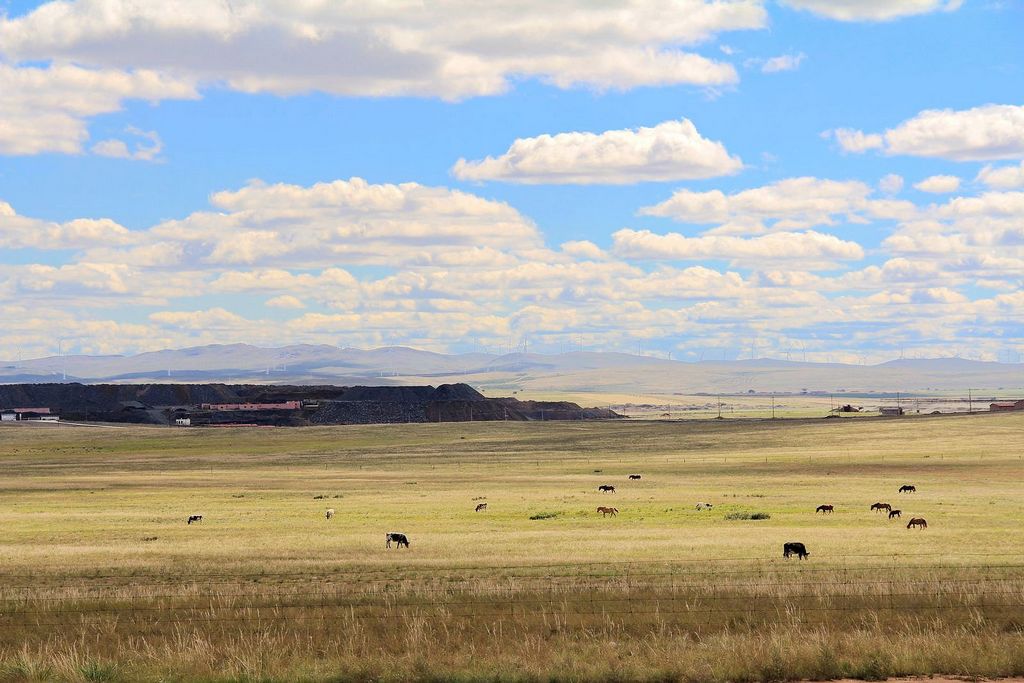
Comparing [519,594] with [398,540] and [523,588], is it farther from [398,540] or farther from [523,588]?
[398,540]

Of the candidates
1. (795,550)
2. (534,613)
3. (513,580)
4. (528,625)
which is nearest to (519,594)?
(534,613)

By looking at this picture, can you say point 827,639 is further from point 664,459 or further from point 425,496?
point 664,459

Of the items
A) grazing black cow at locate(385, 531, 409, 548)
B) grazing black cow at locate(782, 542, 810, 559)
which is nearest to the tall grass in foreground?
grazing black cow at locate(782, 542, 810, 559)

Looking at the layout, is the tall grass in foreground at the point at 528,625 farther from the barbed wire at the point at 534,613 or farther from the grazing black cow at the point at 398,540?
the grazing black cow at the point at 398,540

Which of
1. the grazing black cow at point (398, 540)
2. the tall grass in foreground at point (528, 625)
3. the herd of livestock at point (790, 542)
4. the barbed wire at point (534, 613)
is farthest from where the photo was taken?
the grazing black cow at point (398, 540)

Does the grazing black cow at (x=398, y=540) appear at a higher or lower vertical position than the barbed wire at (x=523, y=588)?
lower

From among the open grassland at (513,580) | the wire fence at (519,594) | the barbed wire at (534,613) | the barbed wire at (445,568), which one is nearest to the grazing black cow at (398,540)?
the open grassland at (513,580)

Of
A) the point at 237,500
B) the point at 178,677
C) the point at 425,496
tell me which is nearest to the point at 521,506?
the point at 425,496

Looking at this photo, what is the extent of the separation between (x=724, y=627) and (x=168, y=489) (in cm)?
6843

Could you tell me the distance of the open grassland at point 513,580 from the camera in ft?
66.7

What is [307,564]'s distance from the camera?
36906mm

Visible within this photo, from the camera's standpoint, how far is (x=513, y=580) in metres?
31.3

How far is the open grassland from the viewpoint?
66.7 feet

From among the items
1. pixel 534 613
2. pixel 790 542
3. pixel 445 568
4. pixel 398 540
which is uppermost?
pixel 534 613
